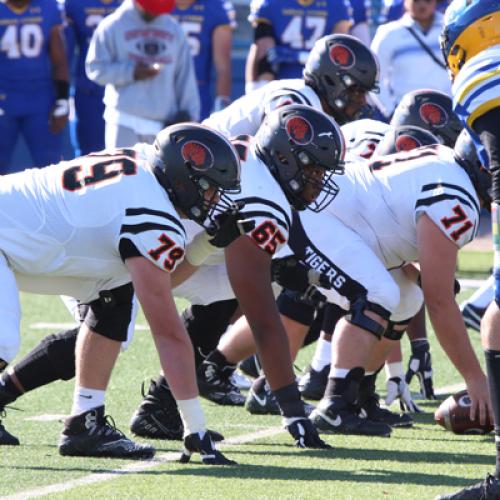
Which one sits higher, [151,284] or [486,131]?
[486,131]

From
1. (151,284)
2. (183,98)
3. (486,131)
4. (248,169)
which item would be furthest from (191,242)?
(183,98)

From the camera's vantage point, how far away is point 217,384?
6.12 m

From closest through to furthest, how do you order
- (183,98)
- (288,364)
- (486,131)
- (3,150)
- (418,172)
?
(486,131), (288,364), (418,172), (183,98), (3,150)

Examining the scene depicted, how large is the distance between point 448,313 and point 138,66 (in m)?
4.45

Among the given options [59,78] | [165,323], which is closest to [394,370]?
[165,323]

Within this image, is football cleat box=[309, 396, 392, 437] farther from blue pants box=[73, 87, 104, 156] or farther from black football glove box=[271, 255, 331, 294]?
blue pants box=[73, 87, 104, 156]

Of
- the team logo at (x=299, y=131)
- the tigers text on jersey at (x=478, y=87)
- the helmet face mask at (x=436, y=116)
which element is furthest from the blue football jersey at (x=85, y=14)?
the tigers text on jersey at (x=478, y=87)

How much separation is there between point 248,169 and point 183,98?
4323 mm

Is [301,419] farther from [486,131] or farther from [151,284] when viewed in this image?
[486,131]

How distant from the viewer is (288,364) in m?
5.04

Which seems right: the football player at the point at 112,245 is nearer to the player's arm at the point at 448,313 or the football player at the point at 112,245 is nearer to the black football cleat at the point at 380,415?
the player's arm at the point at 448,313

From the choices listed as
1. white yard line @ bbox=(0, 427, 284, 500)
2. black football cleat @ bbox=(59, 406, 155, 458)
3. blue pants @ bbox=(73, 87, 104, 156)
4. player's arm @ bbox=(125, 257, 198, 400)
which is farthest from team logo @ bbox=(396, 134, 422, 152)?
blue pants @ bbox=(73, 87, 104, 156)

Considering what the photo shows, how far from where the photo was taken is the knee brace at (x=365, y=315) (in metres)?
5.37

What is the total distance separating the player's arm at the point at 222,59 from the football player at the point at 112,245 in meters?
5.53
